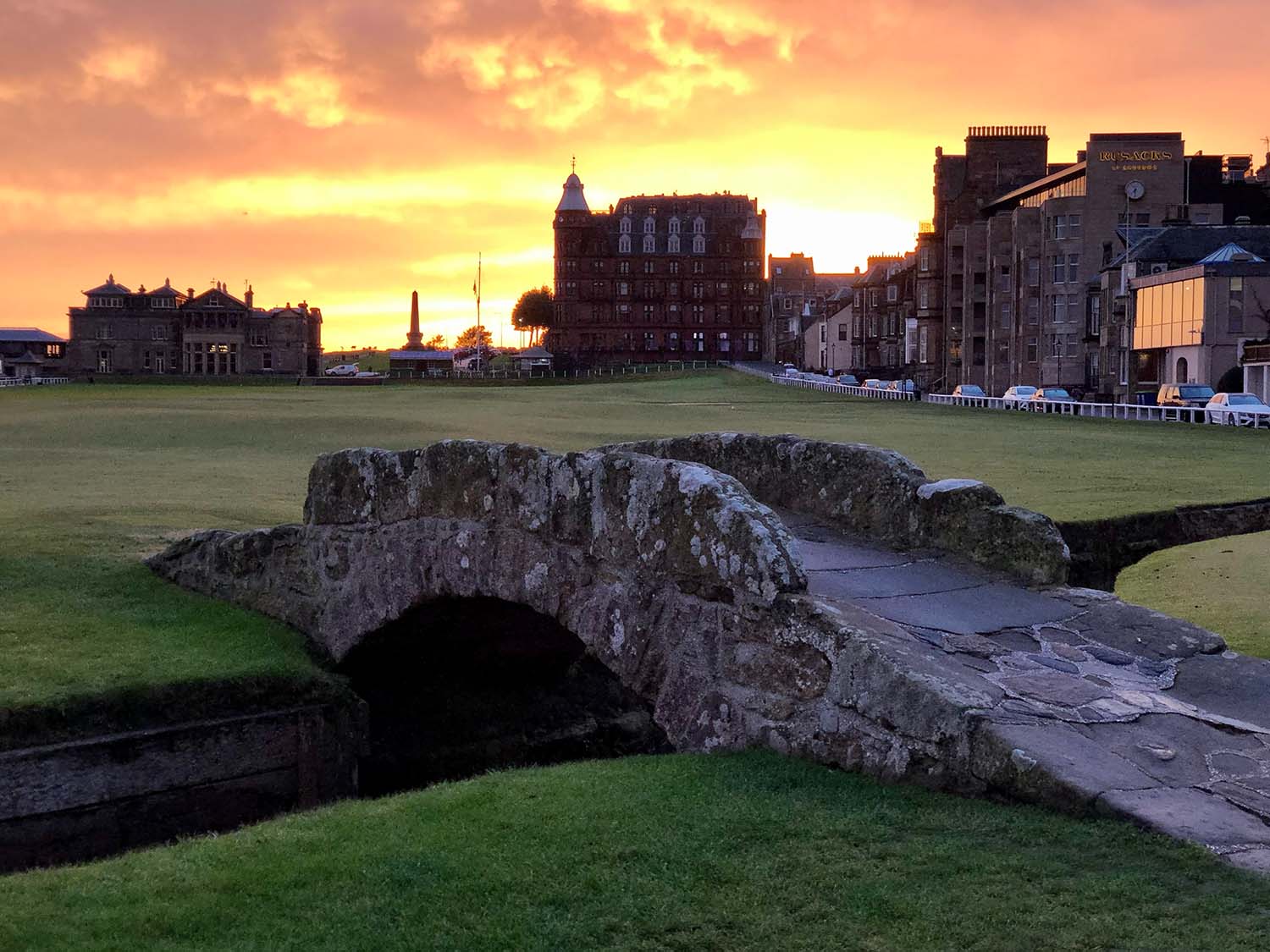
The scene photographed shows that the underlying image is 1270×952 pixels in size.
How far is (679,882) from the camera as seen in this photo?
6.31 metres

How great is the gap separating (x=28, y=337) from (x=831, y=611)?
194 metres

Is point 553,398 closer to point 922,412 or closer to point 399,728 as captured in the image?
point 922,412

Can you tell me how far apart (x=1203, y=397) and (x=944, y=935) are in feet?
198

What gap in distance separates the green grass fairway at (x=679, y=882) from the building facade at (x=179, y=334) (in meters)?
164

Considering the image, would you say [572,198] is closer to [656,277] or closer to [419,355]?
[656,277]

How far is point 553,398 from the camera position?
82500 mm

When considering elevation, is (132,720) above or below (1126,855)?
below

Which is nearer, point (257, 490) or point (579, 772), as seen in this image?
point (579, 772)

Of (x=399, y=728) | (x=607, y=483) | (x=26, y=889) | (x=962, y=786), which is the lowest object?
→ (x=399, y=728)

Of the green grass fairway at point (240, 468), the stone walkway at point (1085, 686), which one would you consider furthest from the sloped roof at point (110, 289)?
the stone walkway at point (1085, 686)

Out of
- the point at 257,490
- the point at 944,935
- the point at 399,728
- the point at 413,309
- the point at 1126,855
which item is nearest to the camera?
the point at 944,935

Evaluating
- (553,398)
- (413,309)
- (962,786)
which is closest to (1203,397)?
(553,398)

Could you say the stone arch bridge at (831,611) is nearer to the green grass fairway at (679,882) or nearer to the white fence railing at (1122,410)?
the green grass fairway at (679,882)

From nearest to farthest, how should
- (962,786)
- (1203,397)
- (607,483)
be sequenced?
(962,786) < (607,483) < (1203,397)
